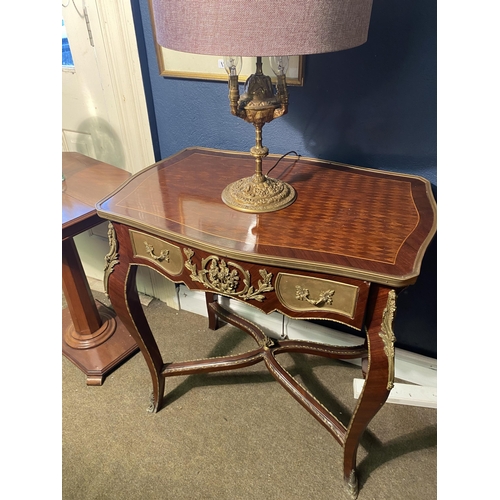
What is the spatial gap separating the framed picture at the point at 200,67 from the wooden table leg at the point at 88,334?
747 millimetres

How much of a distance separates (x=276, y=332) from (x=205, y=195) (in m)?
0.84

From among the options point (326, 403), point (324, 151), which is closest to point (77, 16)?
point (324, 151)

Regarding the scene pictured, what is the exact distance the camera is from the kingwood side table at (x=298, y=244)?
835 mm

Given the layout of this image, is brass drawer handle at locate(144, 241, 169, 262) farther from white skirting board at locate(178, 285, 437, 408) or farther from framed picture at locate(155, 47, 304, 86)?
white skirting board at locate(178, 285, 437, 408)

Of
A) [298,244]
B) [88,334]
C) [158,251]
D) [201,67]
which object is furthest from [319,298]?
[88,334]

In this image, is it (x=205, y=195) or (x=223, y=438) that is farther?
(x=223, y=438)

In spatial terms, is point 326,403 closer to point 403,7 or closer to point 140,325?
point 140,325

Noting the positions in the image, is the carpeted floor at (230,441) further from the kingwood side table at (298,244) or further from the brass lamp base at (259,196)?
the brass lamp base at (259,196)

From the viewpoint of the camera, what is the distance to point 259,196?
100cm

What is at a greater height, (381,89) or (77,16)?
(77,16)

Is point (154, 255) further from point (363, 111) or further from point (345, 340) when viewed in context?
point (345, 340)

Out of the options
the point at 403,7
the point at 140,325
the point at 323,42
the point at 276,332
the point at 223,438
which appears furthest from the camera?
the point at 276,332

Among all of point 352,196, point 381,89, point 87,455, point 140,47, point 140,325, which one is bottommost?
point 87,455

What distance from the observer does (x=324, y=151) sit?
4.13 feet
